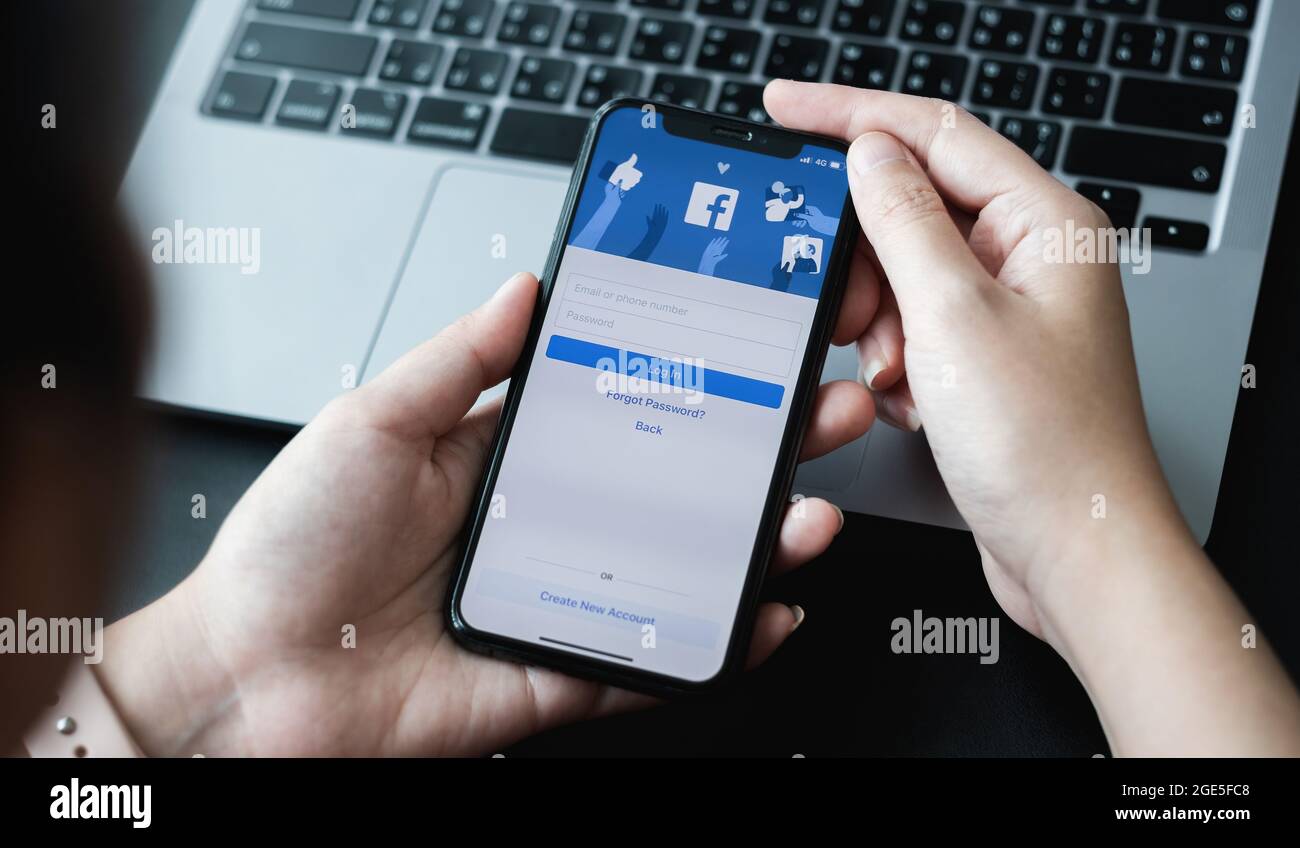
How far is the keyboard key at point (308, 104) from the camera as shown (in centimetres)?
86

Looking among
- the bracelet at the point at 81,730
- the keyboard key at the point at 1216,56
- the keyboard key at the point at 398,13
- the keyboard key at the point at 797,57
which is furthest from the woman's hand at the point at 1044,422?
the bracelet at the point at 81,730

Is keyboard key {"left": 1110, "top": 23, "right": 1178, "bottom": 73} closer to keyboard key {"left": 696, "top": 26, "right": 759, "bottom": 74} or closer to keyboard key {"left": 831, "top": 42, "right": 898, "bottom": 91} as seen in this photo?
keyboard key {"left": 831, "top": 42, "right": 898, "bottom": 91}

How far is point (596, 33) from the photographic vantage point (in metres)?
0.87

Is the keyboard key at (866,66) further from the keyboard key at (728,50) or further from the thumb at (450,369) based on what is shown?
the thumb at (450,369)

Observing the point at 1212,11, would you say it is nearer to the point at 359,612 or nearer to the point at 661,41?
the point at 661,41

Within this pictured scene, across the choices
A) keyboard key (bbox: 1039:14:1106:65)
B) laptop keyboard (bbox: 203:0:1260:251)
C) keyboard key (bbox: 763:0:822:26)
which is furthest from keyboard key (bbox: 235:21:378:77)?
keyboard key (bbox: 1039:14:1106:65)

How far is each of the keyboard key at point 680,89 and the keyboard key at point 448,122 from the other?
14cm

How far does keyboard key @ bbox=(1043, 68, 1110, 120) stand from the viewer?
80 centimetres

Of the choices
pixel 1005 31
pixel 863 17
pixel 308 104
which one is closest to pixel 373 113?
pixel 308 104

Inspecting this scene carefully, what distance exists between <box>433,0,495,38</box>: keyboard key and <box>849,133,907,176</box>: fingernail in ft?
1.15

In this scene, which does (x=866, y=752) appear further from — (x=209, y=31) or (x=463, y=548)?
(x=209, y=31)

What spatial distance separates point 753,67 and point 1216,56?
1.12ft
